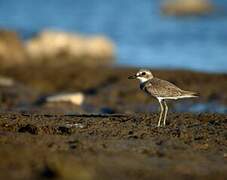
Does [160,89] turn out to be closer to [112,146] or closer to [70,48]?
[112,146]

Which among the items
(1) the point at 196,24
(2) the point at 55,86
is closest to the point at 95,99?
(2) the point at 55,86

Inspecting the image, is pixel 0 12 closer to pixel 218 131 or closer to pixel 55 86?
pixel 55 86

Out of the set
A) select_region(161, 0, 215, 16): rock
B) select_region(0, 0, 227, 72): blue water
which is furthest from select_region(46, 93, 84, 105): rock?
select_region(161, 0, 215, 16): rock

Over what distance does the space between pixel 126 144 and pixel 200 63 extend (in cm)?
2210

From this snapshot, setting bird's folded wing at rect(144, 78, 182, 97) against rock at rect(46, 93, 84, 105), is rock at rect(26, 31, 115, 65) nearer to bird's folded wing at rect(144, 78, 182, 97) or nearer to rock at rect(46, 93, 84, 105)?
rock at rect(46, 93, 84, 105)

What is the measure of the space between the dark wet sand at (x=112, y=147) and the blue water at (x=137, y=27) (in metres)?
17.4

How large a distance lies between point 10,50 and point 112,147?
66.1 ft

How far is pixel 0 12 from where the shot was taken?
56250 mm

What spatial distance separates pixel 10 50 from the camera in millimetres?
30109

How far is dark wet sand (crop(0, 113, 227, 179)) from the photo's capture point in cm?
889

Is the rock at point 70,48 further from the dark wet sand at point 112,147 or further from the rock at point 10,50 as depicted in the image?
the dark wet sand at point 112,147

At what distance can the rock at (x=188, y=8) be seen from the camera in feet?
189

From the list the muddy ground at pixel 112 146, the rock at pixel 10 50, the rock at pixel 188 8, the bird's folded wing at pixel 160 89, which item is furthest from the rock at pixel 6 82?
the rock at pixel 188 8

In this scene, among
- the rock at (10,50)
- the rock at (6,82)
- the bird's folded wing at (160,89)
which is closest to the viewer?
the bird's folded wing at (160,89)
